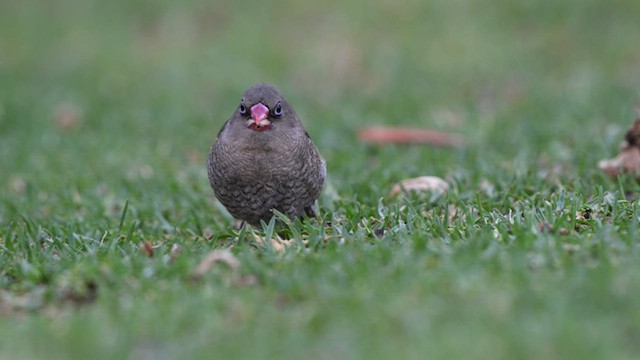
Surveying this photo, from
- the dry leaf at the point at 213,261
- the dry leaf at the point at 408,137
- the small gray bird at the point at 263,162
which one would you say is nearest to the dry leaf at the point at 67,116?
the dry leaf at the point at 408,137

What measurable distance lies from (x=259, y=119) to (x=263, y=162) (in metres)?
0.23

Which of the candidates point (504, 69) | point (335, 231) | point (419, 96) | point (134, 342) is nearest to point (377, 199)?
point (335, 231)

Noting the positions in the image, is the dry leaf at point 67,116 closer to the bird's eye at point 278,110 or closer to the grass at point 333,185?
the grass at point 333,185

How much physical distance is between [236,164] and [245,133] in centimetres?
18

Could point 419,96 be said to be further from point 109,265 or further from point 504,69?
point 109,265

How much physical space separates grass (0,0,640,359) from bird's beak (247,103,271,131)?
575 millimetres

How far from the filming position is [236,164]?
16.8ft

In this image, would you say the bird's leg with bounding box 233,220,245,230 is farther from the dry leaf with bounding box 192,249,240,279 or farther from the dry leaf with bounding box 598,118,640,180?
the dry leaf with bounding box 598,118,640,180

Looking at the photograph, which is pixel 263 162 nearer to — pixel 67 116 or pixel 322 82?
pixel 67 116

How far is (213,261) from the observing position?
164 inches

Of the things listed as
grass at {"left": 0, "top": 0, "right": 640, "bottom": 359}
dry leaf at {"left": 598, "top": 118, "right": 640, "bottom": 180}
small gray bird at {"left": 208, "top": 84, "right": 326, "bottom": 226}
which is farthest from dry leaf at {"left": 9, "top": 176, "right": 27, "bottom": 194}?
dry leaf at {"left": 598, "top": 118, "right": 640, "bottom": 180}

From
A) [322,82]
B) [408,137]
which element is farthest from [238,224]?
[322,82]

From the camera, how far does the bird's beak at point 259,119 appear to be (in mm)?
5109

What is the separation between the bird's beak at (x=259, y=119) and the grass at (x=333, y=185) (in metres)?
0.57
